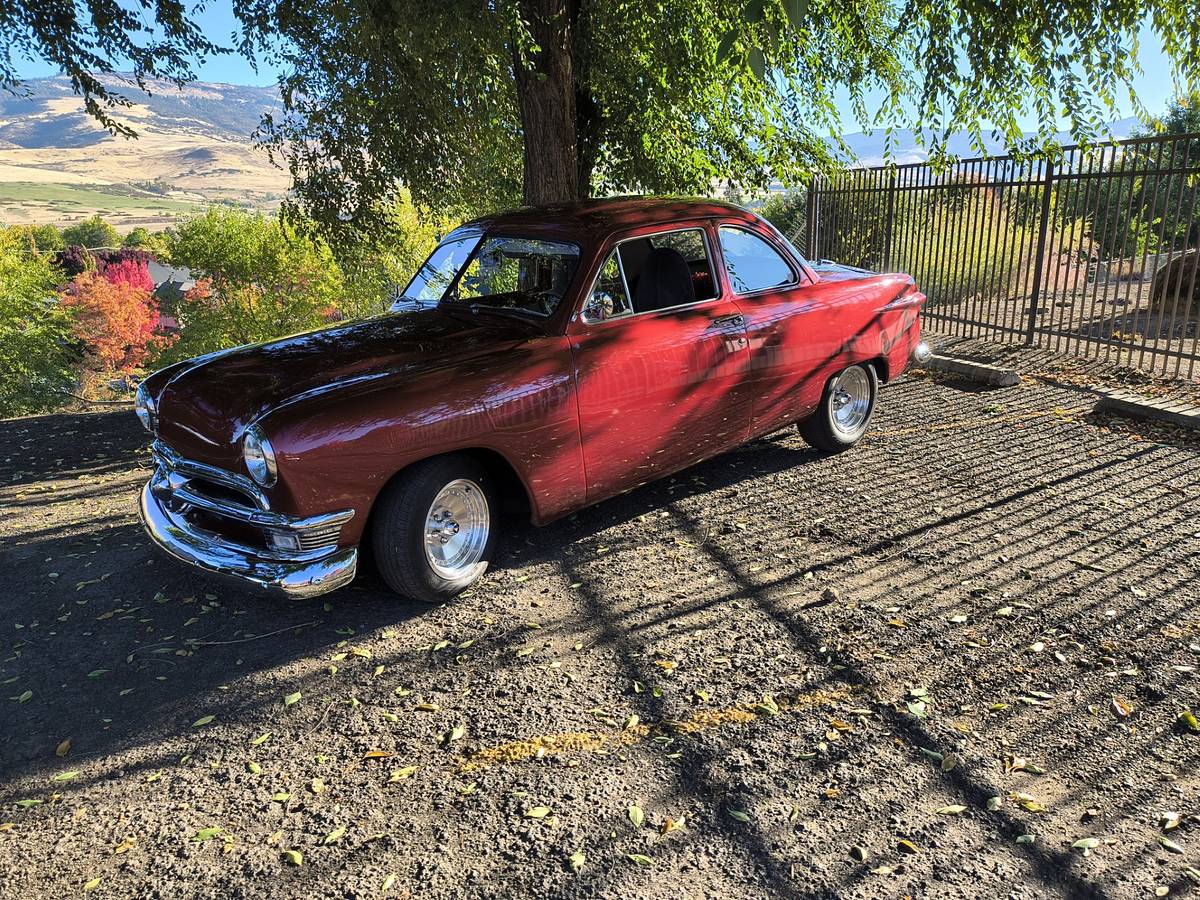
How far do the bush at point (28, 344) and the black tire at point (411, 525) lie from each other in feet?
76.4

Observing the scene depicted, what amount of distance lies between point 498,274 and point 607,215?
0.78 metres

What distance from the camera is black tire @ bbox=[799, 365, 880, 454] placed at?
6.07 m

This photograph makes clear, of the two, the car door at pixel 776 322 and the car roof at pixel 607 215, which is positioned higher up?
the car roof at pixel 607 215

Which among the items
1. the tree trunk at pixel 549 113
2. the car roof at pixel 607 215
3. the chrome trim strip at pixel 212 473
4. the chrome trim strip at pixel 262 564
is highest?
the tree trunk at pixel 549 113

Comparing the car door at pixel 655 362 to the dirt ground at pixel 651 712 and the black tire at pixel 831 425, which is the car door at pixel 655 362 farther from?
the black tire at pixel 831 425

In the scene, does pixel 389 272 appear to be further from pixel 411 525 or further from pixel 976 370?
pixel 411 525

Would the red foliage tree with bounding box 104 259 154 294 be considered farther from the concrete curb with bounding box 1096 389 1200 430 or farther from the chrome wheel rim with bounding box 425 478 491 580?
the concrete curb with bounding box 1096 389 1200 430

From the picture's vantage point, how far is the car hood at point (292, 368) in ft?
12.1

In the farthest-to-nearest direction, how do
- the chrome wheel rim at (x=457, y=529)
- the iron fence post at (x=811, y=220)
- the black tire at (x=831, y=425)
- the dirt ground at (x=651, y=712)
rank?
1. the iron fence post at (x=811, y=220)
2. the black tire at (x=831, y=425)
3. the chrome wheel rim at (x=457, y=529)
4. the dirt ground at (x=651, y=712)

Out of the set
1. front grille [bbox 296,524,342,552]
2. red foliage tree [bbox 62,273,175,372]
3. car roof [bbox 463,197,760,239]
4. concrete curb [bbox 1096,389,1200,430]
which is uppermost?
car roof [bbox 463,197,760,239]

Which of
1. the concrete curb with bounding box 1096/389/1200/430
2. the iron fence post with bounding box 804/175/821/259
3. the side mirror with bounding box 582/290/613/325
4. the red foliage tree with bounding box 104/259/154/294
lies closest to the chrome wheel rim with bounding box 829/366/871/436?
the side mirror with bounding box 582/290/613/325

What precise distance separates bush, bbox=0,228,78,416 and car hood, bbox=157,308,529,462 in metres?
22.4

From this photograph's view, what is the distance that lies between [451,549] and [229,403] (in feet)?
4.30

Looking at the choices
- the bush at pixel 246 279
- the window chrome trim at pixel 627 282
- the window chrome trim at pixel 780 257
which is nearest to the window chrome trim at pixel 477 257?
the window chrome trim at pixel 627 282
